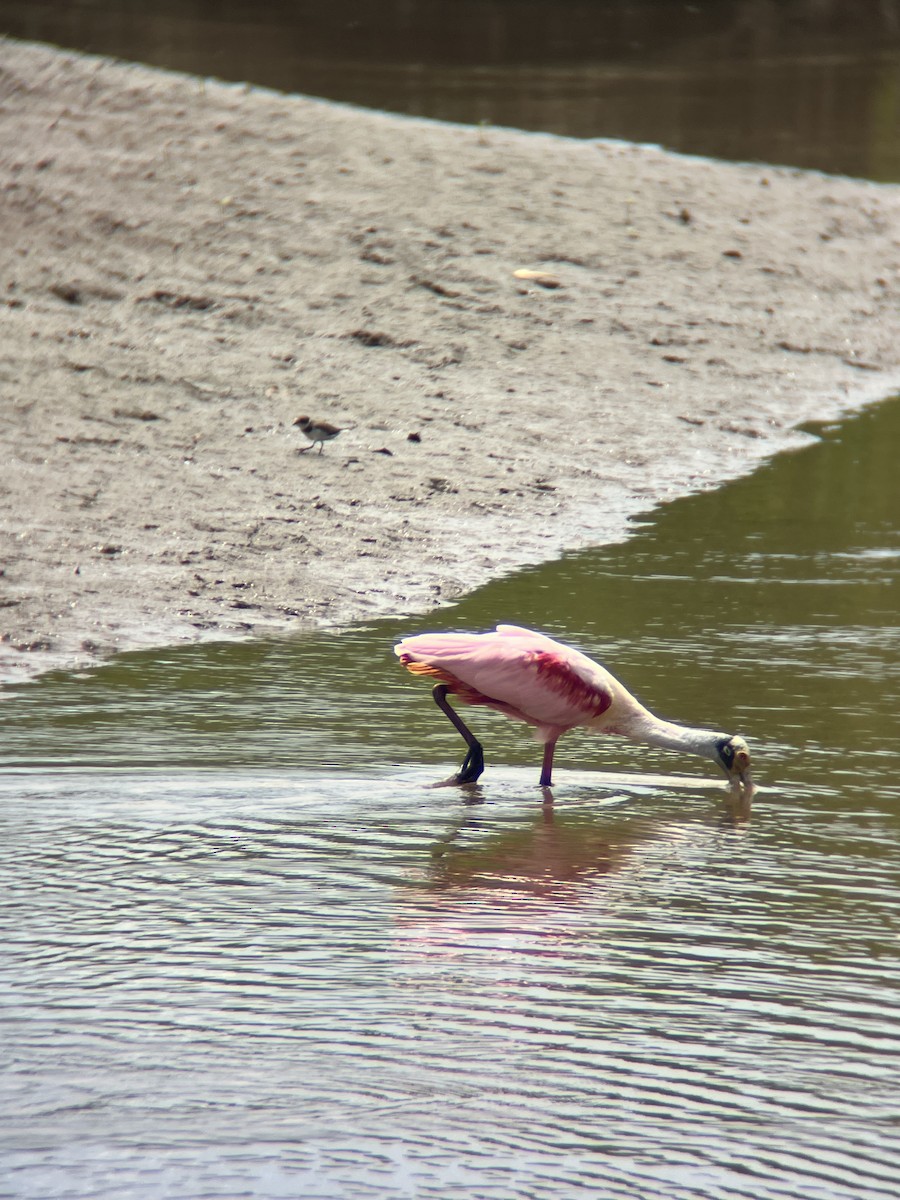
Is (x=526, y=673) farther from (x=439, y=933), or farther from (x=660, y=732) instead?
(x=439, y=933)

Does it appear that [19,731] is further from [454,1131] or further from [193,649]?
[454,1131]

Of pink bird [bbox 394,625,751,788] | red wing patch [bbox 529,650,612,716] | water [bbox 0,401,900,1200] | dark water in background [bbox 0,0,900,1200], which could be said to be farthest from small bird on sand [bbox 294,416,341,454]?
red wing patch [bbox 529,650,612,716]

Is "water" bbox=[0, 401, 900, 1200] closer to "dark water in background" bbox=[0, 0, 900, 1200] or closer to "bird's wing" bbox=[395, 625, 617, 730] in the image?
"dark water in background" bbox=[0, 0, 900, 1200]

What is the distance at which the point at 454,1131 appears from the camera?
291 cm

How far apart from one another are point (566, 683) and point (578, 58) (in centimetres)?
1691

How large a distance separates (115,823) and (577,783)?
→ 46.4 inches

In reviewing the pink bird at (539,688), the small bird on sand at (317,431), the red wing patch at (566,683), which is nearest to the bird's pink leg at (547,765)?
the pink bird at (539,688)

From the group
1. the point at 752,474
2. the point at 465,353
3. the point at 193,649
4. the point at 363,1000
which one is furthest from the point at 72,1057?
the point at 465,353

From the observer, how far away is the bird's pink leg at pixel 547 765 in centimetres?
480

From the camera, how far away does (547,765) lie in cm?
482

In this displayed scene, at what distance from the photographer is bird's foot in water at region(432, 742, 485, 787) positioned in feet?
15.6

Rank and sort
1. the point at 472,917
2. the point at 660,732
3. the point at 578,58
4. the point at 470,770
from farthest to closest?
the point at 578,58 < the point at 660,732 < the point at 470,770 < the point at 472,917

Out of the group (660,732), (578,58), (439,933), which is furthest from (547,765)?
(578,58)

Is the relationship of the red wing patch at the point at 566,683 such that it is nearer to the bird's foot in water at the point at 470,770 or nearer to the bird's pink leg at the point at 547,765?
the bird's pink leg at the point at 547,765
